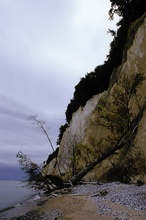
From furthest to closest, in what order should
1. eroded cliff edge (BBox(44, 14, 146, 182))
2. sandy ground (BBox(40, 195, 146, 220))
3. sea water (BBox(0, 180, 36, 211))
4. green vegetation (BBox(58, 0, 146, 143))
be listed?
→ 1. green vegetation (BBox(58, 0, 146, 143))
2. sea water (BBox(0, 180, 36, 211))
3. eroded cliff edge (BBox(44, 14, 146, 182))
4. sandy ground (BBox(40, 195, 146, 220))

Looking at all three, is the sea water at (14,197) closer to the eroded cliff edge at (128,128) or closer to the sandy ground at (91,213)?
the eroded cliff edge at (128,128)

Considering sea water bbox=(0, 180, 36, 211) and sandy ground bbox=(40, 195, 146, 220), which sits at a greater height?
sea water bbox=(0, 180, 36, 211)

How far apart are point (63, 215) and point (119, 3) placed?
20857 millimetres

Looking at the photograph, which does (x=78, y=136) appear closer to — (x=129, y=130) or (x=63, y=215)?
(x=129, y=130)

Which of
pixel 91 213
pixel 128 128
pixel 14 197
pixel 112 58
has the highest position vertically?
pixel 112 58

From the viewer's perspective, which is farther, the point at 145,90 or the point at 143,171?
the point at 145,90

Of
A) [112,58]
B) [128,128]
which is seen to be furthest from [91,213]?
[112,58]

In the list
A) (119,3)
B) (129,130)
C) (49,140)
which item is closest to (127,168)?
(129,130)

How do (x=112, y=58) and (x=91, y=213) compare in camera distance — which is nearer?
(x=91, y=213)

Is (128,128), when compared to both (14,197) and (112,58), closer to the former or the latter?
(112,58)

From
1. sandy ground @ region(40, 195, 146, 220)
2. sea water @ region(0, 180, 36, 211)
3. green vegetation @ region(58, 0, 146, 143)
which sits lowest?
sandy ground @ region(40, 195, 146, 220)

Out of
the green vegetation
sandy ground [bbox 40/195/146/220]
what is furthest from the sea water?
the green vegetation

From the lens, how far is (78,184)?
18.6m

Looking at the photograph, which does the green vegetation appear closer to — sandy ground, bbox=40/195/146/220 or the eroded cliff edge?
the eroded cliff edge
